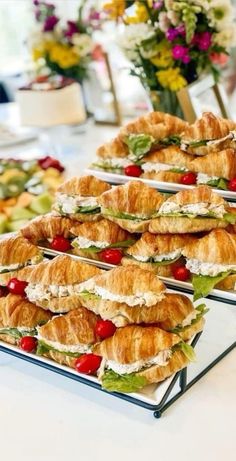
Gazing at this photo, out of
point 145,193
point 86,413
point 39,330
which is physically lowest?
point 86,413

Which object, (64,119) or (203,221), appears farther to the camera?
(64,119)

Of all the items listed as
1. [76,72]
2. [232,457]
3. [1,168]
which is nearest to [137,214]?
[232,457]

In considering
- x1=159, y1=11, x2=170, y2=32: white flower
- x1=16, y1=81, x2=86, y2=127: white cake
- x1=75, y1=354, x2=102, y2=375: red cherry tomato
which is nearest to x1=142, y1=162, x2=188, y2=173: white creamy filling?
x1=75, y1=354, x2=102, y2=375: red cherry tomato

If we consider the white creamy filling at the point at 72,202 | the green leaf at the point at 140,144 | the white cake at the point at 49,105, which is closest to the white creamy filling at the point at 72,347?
the white creamy filling at the point at 72,202

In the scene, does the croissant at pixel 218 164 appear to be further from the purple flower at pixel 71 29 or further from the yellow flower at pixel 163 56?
the purple flower at pixel 71 29

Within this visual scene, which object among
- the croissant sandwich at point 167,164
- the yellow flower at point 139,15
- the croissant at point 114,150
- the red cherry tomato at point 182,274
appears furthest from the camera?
the yellow flower at point 139,15

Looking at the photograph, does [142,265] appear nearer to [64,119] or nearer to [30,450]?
[30,450]

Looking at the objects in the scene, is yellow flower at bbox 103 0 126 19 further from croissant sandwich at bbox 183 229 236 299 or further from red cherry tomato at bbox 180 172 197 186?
croissant sandwich at bbox 183 229 236 299
